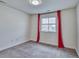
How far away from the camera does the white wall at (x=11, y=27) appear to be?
10.5 feet

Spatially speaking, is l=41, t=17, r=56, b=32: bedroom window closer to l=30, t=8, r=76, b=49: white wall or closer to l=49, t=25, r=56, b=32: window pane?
l=49, t=25, r=56, b=32: window pane

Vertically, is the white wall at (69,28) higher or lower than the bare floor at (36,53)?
higher

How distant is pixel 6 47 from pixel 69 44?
337 cm

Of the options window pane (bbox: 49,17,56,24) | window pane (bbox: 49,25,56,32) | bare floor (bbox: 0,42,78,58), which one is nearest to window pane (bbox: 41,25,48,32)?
window pane (bbox: 49,25,56,32)

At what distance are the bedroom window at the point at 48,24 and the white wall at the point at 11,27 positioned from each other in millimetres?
1331

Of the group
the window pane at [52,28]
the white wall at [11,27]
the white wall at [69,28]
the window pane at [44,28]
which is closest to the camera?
the white wall at [11,27]

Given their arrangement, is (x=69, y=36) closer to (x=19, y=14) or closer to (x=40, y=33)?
(x=40, y=33)

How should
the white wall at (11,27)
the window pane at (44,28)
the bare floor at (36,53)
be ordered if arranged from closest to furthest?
the bare floor at (36,53) → the white wall at (11,27) → the window pane at (44,28)

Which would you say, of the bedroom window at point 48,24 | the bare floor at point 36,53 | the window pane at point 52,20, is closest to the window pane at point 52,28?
the bedroom window at point 48,24

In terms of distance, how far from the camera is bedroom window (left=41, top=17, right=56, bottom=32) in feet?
14.6

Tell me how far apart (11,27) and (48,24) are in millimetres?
2416

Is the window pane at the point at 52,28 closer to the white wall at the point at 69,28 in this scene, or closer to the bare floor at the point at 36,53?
the white wall at the point at 69,28

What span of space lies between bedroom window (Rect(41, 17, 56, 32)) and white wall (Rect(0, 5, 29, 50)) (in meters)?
1.33

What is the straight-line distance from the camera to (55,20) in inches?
171
